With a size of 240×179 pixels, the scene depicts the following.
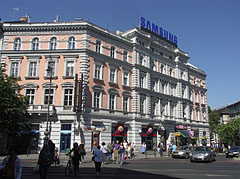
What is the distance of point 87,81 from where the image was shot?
30281 mm

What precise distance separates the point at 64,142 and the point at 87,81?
336 inches

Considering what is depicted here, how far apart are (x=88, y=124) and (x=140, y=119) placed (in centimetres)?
957

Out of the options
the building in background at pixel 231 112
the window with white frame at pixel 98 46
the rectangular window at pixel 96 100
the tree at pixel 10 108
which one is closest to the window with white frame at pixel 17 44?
the tree at pixel 10 108

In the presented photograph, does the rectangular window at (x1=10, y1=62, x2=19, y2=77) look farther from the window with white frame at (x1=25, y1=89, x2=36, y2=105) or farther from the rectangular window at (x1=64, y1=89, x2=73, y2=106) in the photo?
the rectangular window at (x1=64, y1=89, x2=73, y2=106)

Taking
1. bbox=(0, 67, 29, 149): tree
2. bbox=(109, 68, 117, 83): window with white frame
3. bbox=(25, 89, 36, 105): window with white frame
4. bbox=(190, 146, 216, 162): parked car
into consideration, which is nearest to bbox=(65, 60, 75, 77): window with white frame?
bbox=(25, 89, 36, 105): window with white frame

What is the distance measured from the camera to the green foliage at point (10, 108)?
24562 millimetres

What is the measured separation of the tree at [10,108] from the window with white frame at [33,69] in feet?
11.2

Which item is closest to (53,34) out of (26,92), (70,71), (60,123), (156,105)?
(70,71)

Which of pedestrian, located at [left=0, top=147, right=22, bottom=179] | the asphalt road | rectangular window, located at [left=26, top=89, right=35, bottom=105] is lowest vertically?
the asphalt road

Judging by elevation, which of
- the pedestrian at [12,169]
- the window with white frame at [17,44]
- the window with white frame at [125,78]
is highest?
the window with white frame at [17,44]

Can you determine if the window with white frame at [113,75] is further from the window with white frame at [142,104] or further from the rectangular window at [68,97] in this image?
the rectangular window at [68,97]

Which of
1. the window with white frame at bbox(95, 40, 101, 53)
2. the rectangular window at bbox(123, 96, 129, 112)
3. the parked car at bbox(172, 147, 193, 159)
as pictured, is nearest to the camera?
the parked car at bbox(172, 147, 193, 159)

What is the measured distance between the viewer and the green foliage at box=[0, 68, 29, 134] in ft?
80.6

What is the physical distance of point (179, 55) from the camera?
47062 millimetres
